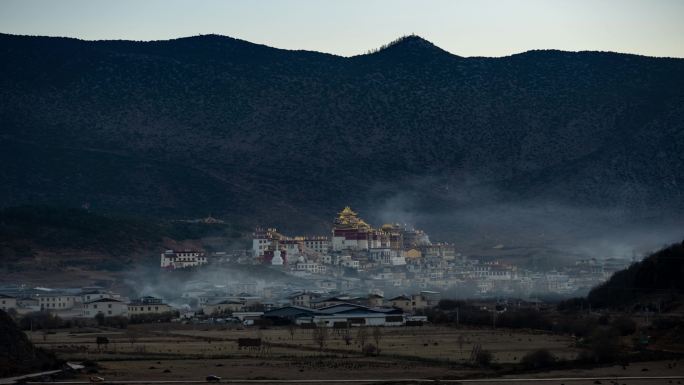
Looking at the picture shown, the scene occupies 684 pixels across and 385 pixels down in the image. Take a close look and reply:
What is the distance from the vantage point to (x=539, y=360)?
5647cm

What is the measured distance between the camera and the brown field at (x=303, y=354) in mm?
54500

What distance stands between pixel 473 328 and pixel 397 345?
578 inches

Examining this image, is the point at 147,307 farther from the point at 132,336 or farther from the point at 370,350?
the point at 370,350

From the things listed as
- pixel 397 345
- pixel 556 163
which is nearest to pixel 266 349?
pixel 397 345

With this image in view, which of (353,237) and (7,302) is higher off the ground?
(353,237)

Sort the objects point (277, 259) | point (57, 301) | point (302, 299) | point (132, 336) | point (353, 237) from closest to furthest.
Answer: point (132, 336)
point (57, 301)
point (302, 299)
point (277, 259)
point (353, 237)

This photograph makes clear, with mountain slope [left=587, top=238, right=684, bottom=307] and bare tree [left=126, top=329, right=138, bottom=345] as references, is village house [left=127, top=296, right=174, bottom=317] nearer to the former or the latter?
bare tree [left=126, top=329, right=138, bottom=345]

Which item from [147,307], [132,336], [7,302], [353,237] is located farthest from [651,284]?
[353,237]

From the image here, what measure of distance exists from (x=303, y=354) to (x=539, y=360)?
12114 millimetres

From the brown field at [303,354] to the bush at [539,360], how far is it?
0.98 meters

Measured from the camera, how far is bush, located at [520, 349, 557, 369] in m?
56.0

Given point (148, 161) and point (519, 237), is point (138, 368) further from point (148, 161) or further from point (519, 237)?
point (148, 161)

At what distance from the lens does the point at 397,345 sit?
69312 millimetres

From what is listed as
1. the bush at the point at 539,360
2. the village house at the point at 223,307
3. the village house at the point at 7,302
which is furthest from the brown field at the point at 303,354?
the village house at the point at 223,307
